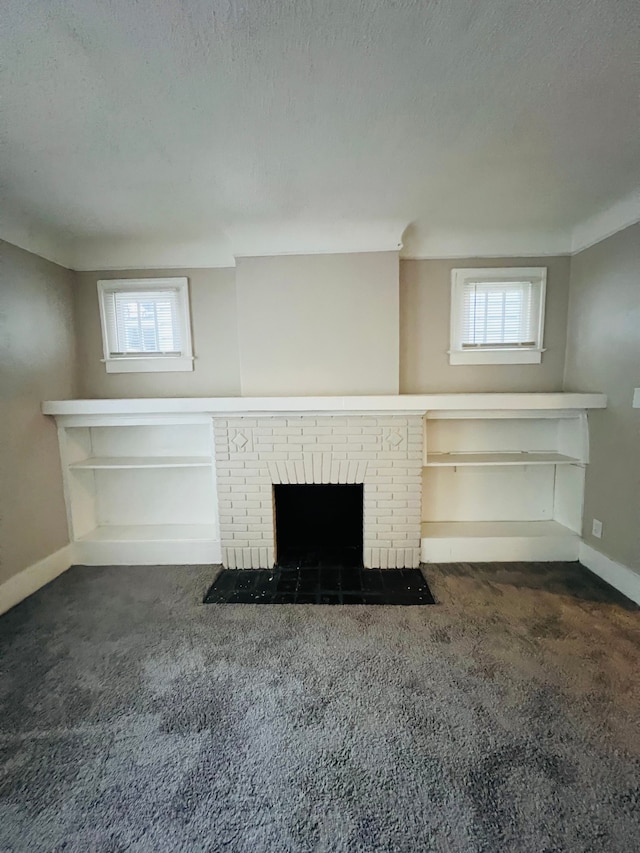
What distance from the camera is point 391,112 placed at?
1.40 meters

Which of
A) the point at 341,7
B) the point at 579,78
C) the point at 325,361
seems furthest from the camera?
the point at 325,361

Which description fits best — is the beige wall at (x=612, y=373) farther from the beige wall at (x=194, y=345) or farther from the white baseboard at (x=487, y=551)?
the beige wall at (x=194, y=345)

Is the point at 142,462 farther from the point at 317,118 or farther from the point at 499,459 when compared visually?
the point at 499,459

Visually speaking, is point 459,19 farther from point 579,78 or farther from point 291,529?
point 291,529

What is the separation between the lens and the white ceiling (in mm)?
1046

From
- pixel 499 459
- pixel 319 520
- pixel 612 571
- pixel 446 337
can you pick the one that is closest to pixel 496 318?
pixel 446 337

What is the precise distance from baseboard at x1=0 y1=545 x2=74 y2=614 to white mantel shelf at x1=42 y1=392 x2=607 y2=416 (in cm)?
113

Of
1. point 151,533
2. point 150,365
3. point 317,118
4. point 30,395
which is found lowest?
point 151,533

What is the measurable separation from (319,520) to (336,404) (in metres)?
1.16

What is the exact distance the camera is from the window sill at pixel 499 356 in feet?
9.16

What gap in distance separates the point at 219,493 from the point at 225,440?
42 cm

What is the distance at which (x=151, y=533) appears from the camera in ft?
9.32

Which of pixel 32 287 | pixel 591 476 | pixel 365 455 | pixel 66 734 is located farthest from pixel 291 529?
pixel 32 287

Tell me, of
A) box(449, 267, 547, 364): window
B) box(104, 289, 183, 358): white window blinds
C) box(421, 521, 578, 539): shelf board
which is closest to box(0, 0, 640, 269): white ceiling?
box(449, 267, 547, 364): window
